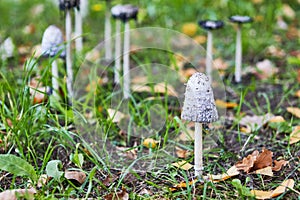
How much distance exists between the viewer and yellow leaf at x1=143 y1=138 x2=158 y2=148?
113 inches

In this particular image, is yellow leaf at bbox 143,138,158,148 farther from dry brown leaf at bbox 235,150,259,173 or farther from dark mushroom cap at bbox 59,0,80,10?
dark mushroom cap at bbox 59,0,80,10

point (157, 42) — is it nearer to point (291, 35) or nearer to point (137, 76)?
point (137, 76)

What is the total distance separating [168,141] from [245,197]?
73 cm

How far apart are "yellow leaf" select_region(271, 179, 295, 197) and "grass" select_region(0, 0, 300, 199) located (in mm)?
33

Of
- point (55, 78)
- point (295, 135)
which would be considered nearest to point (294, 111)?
point (295, 135)

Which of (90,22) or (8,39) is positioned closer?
(8,39)

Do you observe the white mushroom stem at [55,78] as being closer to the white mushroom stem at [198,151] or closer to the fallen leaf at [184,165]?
the fallen leaf at [184,165]

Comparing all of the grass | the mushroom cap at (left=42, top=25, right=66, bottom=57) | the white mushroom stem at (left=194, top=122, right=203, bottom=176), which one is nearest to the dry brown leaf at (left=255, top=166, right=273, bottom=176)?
the grass

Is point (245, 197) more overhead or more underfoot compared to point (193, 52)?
more underfoot

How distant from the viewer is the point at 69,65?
336 centimetres

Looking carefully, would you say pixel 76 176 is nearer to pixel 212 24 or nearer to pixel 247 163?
pixel 247 163

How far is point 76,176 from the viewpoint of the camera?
253 cm

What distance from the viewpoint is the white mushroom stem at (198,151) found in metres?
2.43

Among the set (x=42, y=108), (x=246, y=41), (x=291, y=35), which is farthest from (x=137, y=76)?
(x=291, y=35)
